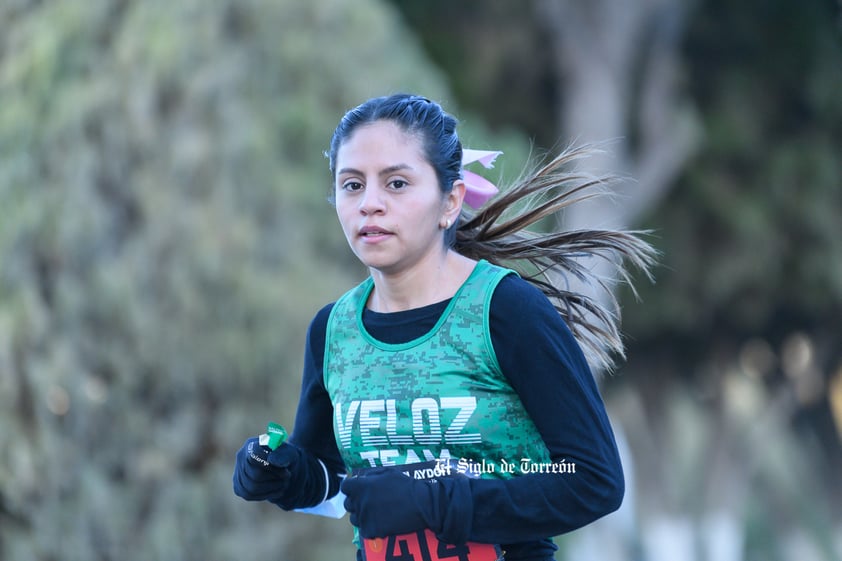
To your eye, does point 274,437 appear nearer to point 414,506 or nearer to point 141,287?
point 414,506

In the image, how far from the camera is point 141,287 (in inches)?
264

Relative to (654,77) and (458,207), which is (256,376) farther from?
(654,77)

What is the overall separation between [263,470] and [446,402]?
1.51ft

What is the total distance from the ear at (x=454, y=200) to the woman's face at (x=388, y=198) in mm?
56

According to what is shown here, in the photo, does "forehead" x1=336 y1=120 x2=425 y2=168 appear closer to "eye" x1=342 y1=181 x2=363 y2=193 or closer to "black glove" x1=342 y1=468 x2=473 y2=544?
"eye" x1=342 y1=181 x2=363 y2=193

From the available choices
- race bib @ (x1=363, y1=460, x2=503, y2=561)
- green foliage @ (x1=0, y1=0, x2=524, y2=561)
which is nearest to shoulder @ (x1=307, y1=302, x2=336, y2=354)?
race bib @ (x1=363, y1=460, x2=503, y2=561)

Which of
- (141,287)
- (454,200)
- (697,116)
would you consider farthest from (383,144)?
(697,116)

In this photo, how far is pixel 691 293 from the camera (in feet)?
49.4

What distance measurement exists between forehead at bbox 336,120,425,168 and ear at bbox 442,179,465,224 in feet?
0.42

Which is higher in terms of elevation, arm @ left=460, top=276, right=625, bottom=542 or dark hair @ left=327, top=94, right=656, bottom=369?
dark hair @ left=327, top=94, right=656, bottom=369

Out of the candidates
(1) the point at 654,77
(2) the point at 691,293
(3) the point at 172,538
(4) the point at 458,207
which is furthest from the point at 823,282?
(4) the point at 458,207

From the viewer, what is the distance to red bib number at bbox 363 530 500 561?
239 cm

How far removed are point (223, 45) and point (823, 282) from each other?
9.38m

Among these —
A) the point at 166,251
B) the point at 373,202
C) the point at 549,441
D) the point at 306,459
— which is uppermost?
Answer: the point at 166,251
